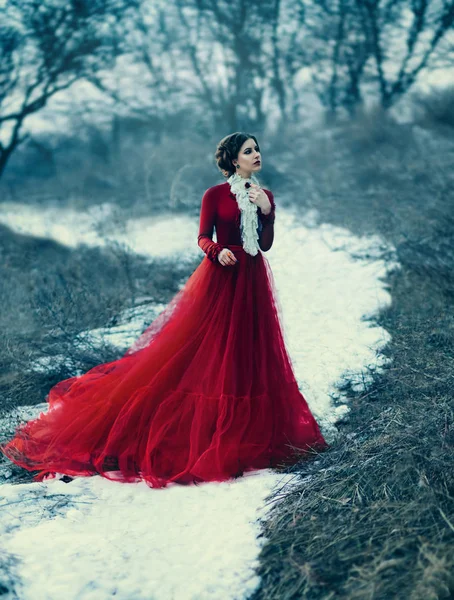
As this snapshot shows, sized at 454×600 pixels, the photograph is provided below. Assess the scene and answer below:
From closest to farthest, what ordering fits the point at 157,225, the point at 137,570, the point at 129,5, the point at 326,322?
the point at 137,570
the point at 326,322
the point at 157,225
the point at 129,5

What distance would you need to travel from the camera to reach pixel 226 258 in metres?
3.18

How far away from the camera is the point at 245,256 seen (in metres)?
3.38

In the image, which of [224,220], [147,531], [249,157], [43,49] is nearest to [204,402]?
[147,531]

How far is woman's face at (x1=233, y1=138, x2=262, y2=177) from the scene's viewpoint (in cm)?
329

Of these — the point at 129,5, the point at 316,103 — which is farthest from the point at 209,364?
the point at 316,103

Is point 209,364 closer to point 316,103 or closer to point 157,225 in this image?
point 157,225

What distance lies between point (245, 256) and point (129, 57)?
434 inches

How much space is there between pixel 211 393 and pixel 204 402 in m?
0.07

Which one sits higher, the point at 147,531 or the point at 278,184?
the point at 278,184

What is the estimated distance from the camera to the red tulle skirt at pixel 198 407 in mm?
3119

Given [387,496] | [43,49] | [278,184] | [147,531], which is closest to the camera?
[387,496]

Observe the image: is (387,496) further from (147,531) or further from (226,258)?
(226,258)

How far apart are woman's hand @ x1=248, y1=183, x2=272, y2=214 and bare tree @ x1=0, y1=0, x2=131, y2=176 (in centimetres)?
903

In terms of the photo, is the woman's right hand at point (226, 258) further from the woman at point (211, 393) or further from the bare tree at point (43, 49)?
the bare tree at point (43, 49)
